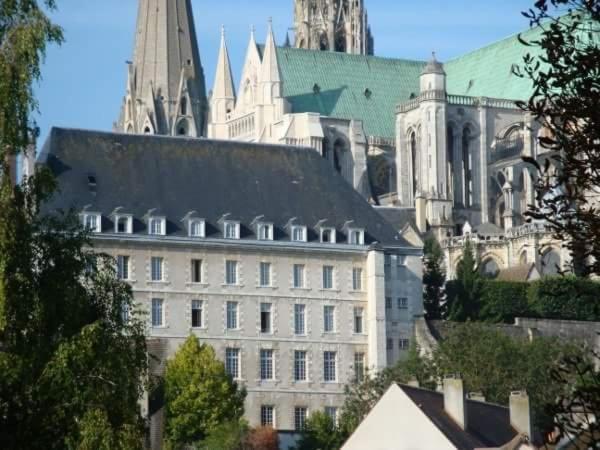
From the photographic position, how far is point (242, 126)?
151 meters

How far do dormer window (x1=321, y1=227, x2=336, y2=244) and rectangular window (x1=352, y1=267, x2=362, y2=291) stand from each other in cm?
175

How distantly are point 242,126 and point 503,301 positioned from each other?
4754 cm

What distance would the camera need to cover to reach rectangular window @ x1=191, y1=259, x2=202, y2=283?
89875 mm

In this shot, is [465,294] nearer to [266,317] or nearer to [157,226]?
[266,317]

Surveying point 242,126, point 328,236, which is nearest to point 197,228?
Result: point 328,236

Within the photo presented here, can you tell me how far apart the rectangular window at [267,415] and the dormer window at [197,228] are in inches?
343

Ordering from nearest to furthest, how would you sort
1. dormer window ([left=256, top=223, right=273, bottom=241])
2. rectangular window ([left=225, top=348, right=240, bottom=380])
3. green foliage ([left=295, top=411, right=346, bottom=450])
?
green foliage ([left=295, top=411, right=346, bottom=450]) < rectangular window ([left=225, top=348, right=240, bottom=380]) < dormer window ([left=256, top=223, right=273, bottom=241])

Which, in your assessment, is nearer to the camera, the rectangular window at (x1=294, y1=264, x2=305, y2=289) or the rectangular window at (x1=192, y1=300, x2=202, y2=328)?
the rectangular window at (x1=192, y1=300, x2=202, y2=328)

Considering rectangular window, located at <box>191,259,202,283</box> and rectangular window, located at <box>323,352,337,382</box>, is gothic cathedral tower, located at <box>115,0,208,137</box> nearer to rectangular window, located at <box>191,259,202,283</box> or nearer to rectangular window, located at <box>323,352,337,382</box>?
rectangular window, located at <box>191,259,202,283</box>

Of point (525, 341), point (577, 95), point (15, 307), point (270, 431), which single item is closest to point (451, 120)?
point (525, 341)

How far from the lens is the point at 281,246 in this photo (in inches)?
3600

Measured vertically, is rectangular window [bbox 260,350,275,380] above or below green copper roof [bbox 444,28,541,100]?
below

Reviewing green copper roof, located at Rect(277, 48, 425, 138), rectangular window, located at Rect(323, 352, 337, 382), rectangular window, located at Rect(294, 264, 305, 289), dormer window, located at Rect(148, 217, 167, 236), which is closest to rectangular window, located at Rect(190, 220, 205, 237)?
dormer window, located at Rect(148, 217, 167, 236)

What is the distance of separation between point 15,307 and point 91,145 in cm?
5842
